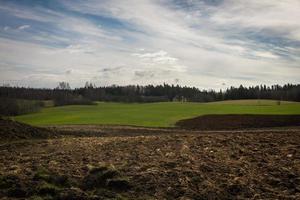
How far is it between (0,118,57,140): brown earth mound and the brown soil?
6250 mm

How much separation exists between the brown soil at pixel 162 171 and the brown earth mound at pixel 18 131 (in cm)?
625

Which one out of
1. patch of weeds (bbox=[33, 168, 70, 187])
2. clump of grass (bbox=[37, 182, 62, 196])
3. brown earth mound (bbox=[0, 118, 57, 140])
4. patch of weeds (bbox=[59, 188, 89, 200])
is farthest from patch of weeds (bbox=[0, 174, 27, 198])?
brown earth mound (bbox=[0, 118, 57, 140])

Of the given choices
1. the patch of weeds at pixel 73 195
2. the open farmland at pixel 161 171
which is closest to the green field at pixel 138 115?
the open farmland at pixel 161 171

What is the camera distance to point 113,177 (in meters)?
9.80

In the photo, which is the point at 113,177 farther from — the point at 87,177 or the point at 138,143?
the point at 138,143

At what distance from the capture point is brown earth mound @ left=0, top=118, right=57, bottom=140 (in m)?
20.3

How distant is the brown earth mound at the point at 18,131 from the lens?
20.3 m

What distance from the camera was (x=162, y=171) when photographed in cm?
1012

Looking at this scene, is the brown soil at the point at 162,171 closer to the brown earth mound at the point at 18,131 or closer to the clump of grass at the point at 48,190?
the clump of grass at the point at 48,190

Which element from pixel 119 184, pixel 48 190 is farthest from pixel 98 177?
pixel 48 190

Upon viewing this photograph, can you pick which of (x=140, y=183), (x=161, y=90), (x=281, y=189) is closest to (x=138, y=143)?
(x=140, y=183)

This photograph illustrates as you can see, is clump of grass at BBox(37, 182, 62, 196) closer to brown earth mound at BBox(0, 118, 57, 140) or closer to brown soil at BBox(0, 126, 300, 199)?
brown soil at BBox(0, 126, 300, 199)

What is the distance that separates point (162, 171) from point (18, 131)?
13.5 m

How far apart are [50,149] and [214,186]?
27.6 ft
